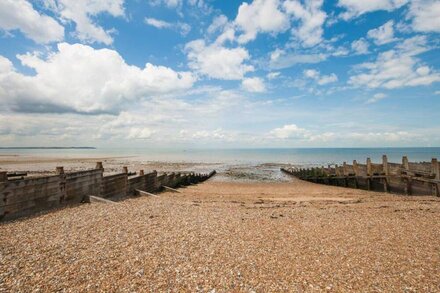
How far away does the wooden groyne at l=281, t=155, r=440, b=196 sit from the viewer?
701 inches

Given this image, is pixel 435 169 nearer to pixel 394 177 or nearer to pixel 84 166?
pixel 394 177

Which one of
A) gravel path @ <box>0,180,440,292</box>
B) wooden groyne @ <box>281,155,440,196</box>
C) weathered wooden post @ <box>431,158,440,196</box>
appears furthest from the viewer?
wooden groyne @ <box>281,155,440,196</box>

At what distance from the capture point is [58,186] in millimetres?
11453

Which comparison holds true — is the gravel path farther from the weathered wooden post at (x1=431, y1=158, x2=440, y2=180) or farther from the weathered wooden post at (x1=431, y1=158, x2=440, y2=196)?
the weathered wooden post at (x1=431, y1=158, x2=440, y2=180)

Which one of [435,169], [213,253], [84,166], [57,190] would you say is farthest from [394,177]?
[84,166]

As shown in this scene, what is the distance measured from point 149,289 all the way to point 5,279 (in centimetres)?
268

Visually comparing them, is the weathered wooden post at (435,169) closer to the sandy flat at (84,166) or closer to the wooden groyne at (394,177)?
the wooden groyne at (394,177)

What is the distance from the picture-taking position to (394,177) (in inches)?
842

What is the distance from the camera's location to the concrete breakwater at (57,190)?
930 cm

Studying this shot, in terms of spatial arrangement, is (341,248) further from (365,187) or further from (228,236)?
(365,187)

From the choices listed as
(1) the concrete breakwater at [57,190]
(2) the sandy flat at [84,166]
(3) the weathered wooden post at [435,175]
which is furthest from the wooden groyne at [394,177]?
(2) the sandy flat at [84,166]

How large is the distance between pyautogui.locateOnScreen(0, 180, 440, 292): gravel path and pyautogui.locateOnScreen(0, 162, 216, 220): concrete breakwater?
76cm

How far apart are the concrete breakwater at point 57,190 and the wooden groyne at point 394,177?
17.7 m

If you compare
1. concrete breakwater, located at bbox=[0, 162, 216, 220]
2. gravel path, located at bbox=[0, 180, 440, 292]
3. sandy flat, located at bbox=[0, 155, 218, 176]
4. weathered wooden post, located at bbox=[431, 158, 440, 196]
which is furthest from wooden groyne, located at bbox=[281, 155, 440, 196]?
sandy flat, located at bbox=[0, 155, 218, 176]
